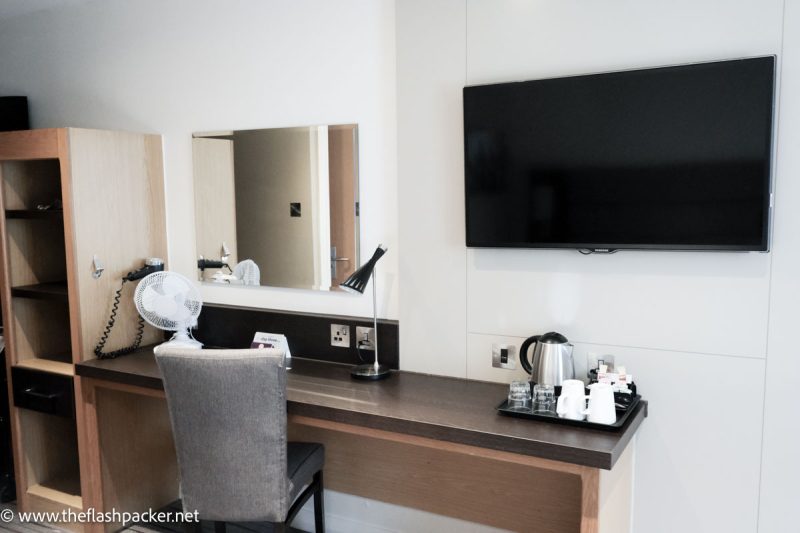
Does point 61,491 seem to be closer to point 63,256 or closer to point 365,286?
point 63,256

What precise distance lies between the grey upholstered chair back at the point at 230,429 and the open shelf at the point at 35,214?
117 centimetres

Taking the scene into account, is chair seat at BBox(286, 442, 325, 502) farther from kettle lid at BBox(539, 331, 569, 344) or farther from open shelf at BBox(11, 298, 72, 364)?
open shelf at BBox(11, 298, 72, 364)

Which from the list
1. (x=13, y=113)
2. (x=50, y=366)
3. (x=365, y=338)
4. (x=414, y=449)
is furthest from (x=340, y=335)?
(x=13, y=113)

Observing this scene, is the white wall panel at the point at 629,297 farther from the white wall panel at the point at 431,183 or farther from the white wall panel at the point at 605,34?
the white wall panel at the point at 605,34

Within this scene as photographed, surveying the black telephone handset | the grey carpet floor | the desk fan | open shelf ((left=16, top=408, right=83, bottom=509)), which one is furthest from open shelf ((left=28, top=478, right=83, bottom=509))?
the black telephone handset

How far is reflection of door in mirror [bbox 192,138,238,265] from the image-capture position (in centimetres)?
287

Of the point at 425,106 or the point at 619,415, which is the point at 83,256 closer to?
the point at 425,106

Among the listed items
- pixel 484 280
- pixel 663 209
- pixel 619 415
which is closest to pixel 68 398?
pixel 484 280

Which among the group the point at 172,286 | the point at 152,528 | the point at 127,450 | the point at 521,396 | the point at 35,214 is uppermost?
the point at 35,214

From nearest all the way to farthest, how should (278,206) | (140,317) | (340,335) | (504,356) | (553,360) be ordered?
(553,360) < (504,356) < (340,335) < (278,206) < (140,317)

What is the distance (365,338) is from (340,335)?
121mm

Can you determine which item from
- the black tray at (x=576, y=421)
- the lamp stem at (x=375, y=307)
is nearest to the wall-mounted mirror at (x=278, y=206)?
the lamp stem at (x=375, y=307)

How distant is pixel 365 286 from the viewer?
7.88ft

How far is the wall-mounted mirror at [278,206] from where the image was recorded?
102 inches
